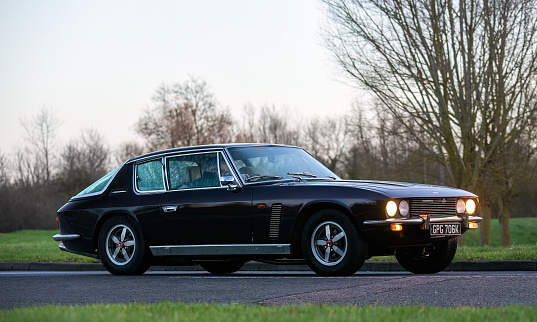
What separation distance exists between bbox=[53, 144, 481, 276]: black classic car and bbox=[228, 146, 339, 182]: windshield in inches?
0.6

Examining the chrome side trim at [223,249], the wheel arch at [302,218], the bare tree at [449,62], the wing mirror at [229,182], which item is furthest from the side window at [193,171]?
the bare tree at [449,62]

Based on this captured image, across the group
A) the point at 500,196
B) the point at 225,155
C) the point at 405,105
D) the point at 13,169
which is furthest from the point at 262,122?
the point at 225,155

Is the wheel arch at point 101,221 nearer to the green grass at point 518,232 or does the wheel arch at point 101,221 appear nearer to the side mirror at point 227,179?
the side mirror at point 227,179

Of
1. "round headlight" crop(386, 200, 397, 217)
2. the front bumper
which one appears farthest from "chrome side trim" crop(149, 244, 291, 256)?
"round headlight" crop(386, 200, 397, 217)

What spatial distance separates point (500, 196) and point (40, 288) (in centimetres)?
→ 2392

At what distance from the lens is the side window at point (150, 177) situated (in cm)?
1051

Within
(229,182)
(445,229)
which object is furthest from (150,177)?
A: (445,229)

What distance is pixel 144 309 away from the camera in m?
5.52

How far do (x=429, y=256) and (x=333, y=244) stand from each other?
5.05ft

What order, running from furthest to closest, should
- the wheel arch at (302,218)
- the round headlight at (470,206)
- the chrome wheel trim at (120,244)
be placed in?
the chrome wheel trim at (120,244) → the round headlight at (470,206) → the wheel arch at (302,218)

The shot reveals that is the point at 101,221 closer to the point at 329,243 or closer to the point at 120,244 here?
the point at 120,244

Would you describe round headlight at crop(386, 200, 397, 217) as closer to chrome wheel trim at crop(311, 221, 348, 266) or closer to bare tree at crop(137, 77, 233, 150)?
chrome wheel trim at crop(311, 221, 348, 266)

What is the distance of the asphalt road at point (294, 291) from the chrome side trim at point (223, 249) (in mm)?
446

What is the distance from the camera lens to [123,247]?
1054 cm
